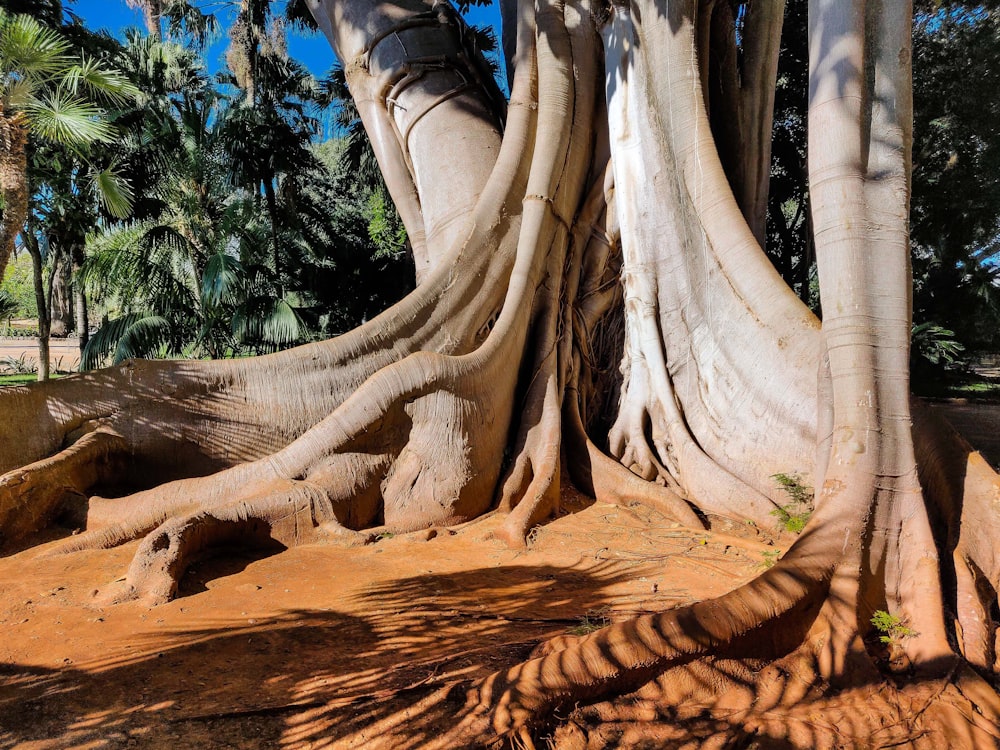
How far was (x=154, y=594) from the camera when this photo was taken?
10.5ft

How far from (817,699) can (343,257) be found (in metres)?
13.6

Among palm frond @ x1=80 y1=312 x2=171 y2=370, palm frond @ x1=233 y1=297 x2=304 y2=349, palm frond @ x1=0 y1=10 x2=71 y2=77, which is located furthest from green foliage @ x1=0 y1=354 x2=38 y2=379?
palm frond @ x1=0 y1=10 x2=71 y2=77

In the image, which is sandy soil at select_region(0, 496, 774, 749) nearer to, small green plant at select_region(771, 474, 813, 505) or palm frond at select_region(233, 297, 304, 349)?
small green plant at select_region(771, 474, 813, 505)

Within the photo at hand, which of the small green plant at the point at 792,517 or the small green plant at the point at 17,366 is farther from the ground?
the small green plant at the point at 17,366

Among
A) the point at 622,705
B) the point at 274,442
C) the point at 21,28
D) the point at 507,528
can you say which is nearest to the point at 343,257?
the point at 21,28

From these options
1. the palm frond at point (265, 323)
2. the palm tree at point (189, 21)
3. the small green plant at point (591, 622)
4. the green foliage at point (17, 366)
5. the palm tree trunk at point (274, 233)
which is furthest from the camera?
the green foliage at point (17, 366)

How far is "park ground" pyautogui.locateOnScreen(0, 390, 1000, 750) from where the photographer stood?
218 cm

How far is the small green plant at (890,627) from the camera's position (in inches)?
109

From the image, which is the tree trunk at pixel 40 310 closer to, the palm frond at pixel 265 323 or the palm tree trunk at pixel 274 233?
the palm tree trunk at pixel 274 233

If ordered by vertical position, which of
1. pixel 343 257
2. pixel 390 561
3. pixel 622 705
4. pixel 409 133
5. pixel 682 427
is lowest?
pixel 622 705

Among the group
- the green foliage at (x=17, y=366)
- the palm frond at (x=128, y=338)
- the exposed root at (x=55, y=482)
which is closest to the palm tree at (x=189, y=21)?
the palm frond at (x=128, y=338)

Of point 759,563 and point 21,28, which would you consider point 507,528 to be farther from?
point 21,28

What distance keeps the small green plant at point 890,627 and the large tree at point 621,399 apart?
0.01 m

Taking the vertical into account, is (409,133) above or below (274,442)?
above
